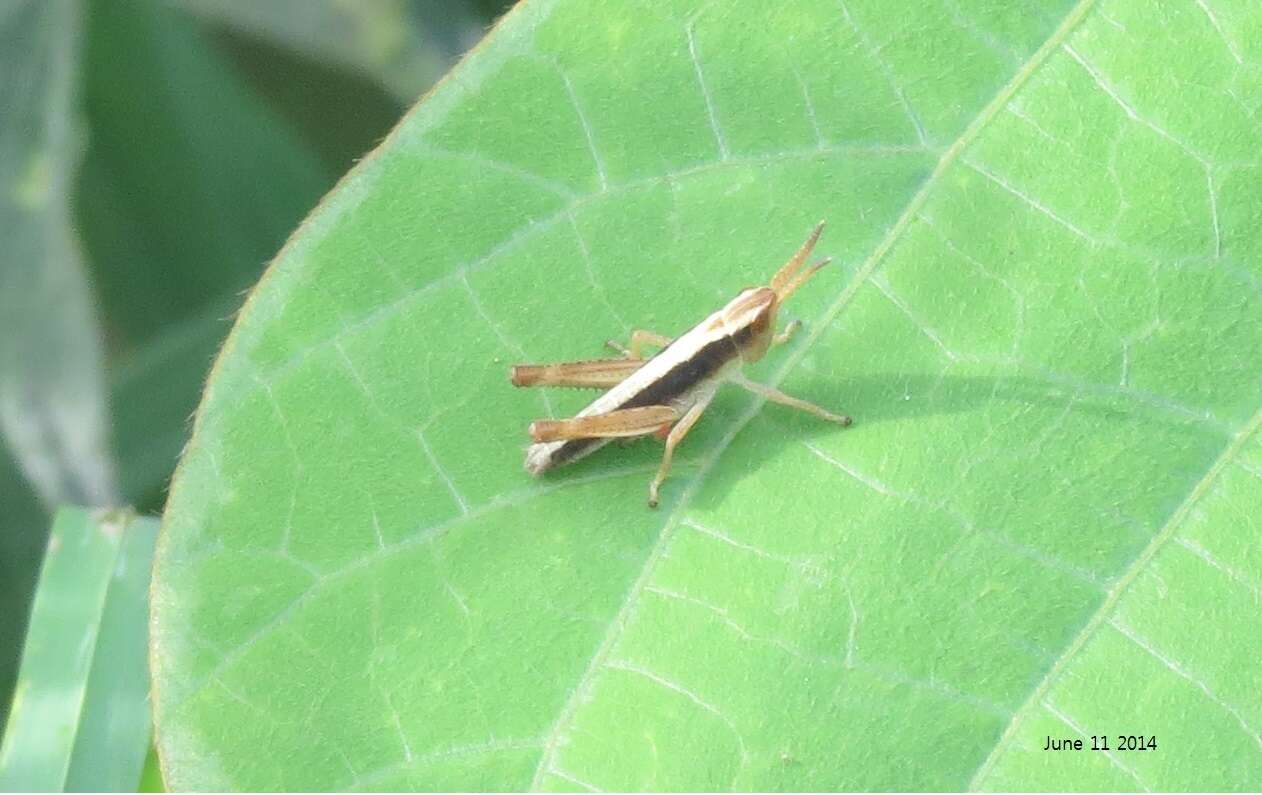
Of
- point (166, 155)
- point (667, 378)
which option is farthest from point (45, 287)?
point (667, 378)

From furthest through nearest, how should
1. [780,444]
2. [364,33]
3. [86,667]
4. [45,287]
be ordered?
[364,33]
[45,287]
[86,667]
[780,444]

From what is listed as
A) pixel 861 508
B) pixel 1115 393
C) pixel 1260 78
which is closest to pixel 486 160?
pixel 861 508

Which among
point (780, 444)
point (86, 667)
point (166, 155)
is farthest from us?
point (166, 155)

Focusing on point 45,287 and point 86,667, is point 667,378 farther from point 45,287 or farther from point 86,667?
point 45,287

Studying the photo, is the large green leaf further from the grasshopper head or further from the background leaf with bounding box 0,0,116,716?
the background leaf with bounding box 0,0,116,716

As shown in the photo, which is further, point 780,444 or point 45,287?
point 45,287

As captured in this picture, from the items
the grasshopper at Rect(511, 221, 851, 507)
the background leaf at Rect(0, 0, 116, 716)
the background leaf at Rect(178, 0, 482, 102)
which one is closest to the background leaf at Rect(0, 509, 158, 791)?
the background leaf at Rect(0, 0, 116, 716)

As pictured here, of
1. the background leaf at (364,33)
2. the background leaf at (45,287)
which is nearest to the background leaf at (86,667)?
the background leaf at (45,287)
